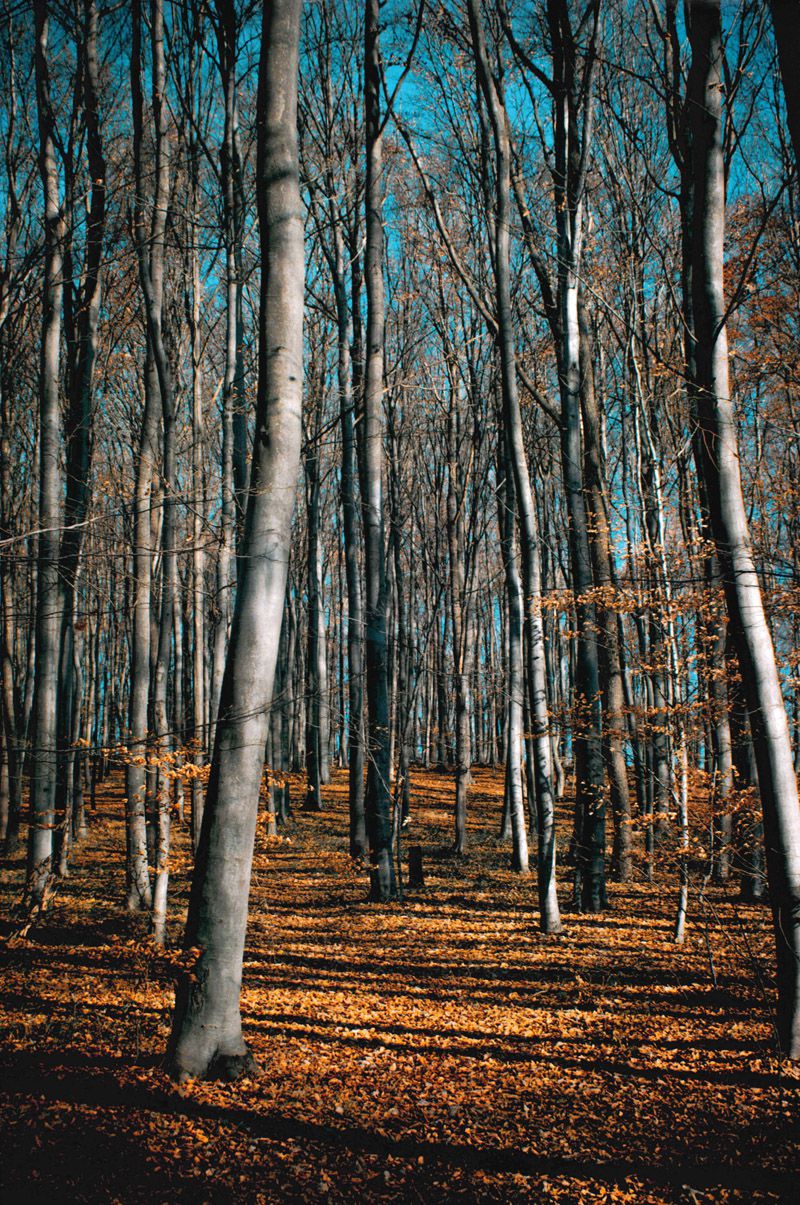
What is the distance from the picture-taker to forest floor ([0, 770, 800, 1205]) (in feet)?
10.9

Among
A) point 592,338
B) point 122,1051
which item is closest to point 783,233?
point 592,338

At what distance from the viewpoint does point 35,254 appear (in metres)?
4.62

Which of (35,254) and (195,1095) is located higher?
(35,254)

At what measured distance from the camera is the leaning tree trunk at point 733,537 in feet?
14.5

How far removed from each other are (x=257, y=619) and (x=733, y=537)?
3067 millimetres

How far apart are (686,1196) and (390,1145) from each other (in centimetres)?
136

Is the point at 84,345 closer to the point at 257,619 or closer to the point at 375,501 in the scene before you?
the point at 375,501

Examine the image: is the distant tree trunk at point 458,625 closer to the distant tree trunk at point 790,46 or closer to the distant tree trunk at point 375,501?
the distant tree trunk at point 375,501

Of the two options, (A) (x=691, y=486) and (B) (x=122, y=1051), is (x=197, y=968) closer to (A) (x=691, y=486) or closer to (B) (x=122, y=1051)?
A: (B) (x=122, y=1051)

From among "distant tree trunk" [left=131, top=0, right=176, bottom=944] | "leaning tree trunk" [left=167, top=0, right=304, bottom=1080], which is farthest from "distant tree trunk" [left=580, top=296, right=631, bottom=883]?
"leaning tree trunk" [left=167, top=0, right=304, bottom=1080]

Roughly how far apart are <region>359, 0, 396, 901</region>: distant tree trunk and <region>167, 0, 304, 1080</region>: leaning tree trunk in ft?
15.9

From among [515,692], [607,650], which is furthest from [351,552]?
[607,650]

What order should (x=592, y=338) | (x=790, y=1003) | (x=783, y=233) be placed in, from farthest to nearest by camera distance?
1. (x=592, y=338)
2. (x=783, y=233)
3. (x=790, y=1003)

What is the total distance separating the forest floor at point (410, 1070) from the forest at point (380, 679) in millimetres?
30
